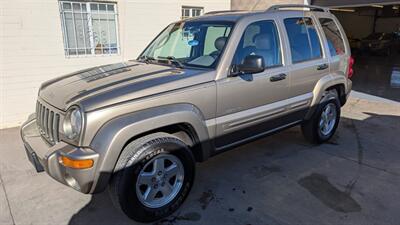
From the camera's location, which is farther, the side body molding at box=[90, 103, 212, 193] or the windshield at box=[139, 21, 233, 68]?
the windshield at box=[139, 21, 233, 68]

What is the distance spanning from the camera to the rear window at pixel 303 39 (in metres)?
3.91

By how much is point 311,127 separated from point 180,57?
7.64ft

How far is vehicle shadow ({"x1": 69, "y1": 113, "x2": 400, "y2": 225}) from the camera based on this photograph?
3.01 meters

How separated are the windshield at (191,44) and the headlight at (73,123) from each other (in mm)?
1270

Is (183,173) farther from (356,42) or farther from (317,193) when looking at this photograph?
(356,42)

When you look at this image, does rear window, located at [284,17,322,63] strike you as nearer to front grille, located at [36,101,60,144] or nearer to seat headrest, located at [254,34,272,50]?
seat headrest, located at [254,34,272,50]

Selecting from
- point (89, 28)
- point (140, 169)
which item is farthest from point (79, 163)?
point (89, 28)

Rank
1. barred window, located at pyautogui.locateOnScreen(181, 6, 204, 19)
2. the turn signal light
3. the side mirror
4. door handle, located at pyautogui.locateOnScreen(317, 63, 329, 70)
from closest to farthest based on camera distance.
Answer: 1. the turn signal light
2. the side mirror
3. door handle, located at pyautogui.locateOnScreen(317, 63, 329, 70)
4. barred window, located at pyautogui.locateOnScreen(181, 6, 204, 19)

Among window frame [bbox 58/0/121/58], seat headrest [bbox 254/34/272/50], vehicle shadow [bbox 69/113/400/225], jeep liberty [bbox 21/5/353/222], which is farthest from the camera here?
window frame [bbox 58/0/121/58]

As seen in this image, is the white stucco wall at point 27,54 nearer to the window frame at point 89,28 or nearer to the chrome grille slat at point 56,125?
the window frame at point 89,28

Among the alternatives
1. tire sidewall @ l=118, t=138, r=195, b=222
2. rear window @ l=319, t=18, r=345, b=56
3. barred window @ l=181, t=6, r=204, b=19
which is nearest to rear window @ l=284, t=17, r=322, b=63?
rear window @ l=319, t=18, r=345, b=56

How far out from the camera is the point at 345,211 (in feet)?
10.2

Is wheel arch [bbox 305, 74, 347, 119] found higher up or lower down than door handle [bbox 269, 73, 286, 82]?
lower down

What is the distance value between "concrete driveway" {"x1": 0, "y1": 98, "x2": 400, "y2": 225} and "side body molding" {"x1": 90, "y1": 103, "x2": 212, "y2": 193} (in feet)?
2.37
